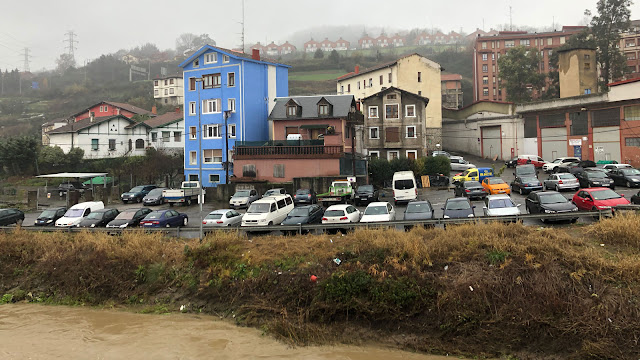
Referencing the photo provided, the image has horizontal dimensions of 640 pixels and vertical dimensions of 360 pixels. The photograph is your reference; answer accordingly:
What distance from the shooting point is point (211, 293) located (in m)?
15.7

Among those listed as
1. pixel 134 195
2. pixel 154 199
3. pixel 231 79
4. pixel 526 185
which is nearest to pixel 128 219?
pixel 154 199

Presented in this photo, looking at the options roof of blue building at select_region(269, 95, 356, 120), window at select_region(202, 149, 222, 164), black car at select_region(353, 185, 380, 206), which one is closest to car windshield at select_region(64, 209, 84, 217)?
black car at select_region(353, 185, 380, 206)

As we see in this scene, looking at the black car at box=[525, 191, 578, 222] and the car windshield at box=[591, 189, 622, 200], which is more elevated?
the car windshield at box=[591, 189, 622, 200]

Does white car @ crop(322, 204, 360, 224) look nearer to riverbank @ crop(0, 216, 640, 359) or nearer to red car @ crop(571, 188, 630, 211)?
riverbank @ crop(0, 216, 640, 359)

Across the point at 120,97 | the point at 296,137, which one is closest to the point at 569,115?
the point at 296,137

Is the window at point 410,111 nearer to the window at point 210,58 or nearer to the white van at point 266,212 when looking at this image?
the window at point 210,58

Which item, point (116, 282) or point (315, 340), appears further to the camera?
point (116, 282)

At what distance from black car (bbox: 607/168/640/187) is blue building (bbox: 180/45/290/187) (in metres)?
33.1

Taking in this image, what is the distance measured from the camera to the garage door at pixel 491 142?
5641 centimetres

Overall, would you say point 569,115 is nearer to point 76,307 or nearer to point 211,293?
point 211,293

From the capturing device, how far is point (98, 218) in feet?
80.6

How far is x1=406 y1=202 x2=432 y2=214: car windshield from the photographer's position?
21.3 metres

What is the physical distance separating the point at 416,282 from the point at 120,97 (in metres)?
94.8

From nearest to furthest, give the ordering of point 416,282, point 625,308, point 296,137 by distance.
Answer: point 625,308, point 416,282, point 296,137
